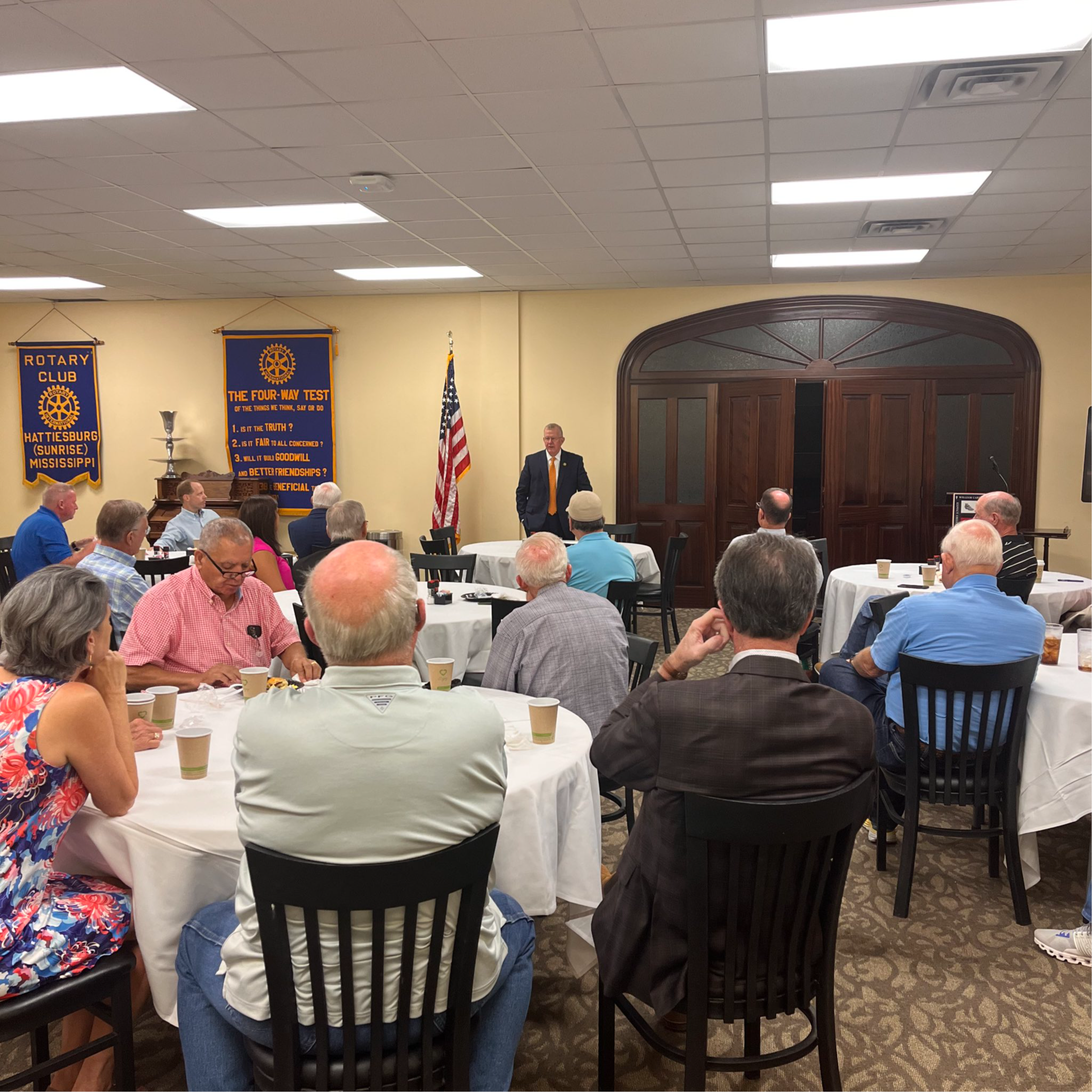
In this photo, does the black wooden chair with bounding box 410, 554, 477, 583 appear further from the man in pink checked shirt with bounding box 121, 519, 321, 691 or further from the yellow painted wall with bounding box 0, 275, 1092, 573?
the yellow painted wall with bounding box 0, 275, 1092, 573

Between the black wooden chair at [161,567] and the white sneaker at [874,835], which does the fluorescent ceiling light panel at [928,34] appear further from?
the black wooden chair at [161,567]

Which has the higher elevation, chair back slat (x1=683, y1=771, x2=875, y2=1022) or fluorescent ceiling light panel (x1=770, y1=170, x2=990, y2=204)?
fluorescent ceiling light panel (x1=770, y1=170, x2=990, y2=204)

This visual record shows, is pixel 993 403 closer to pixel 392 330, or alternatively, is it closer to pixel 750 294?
pixel 750 294

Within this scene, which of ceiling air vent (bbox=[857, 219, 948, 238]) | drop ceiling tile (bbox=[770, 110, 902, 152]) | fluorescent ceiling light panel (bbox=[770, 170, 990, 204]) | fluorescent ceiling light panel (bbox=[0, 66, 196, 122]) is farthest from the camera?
ceiling air vent (bbox=[857, 219, 948, 238])

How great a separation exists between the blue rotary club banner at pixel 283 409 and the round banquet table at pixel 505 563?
3043 millimetres

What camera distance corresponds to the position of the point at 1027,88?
Result: 4.02 metres

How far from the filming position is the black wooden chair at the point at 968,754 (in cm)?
299

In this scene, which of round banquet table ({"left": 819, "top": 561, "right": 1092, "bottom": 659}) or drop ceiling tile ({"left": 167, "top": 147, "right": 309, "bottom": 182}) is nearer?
drop ceiling tile ({"left": 167, "top": 147, "right": 309, "bottom": 182})

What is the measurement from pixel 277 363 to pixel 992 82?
776 centimetres

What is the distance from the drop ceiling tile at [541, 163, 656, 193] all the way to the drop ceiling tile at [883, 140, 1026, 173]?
1.37 meters

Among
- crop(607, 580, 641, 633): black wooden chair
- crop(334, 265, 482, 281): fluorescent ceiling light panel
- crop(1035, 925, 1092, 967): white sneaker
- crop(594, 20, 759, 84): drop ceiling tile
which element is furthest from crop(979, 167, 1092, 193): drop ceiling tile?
crop(334, 265, 482, 281): fluorescent ceiling light panel

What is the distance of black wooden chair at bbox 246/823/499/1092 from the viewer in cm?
149

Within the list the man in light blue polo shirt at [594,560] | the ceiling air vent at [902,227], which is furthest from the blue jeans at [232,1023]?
the ceiling air vent at [902,227]

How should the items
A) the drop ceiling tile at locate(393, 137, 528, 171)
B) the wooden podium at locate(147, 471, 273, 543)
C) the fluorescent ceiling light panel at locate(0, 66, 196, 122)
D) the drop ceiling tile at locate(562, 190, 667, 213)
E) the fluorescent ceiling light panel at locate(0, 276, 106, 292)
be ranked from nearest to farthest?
the fluorescent ceiling light panel at locate(0, 66, 196, 122), the drop ceiling tile at locate(393, 137, 528, 171), the drop ceiling tile at locate(562, 190, 667, 213), the fluorescent ceiling light panel at locate(0, 276, 106, 292), the wooden podium at locate(147, 471, 273, 543)
